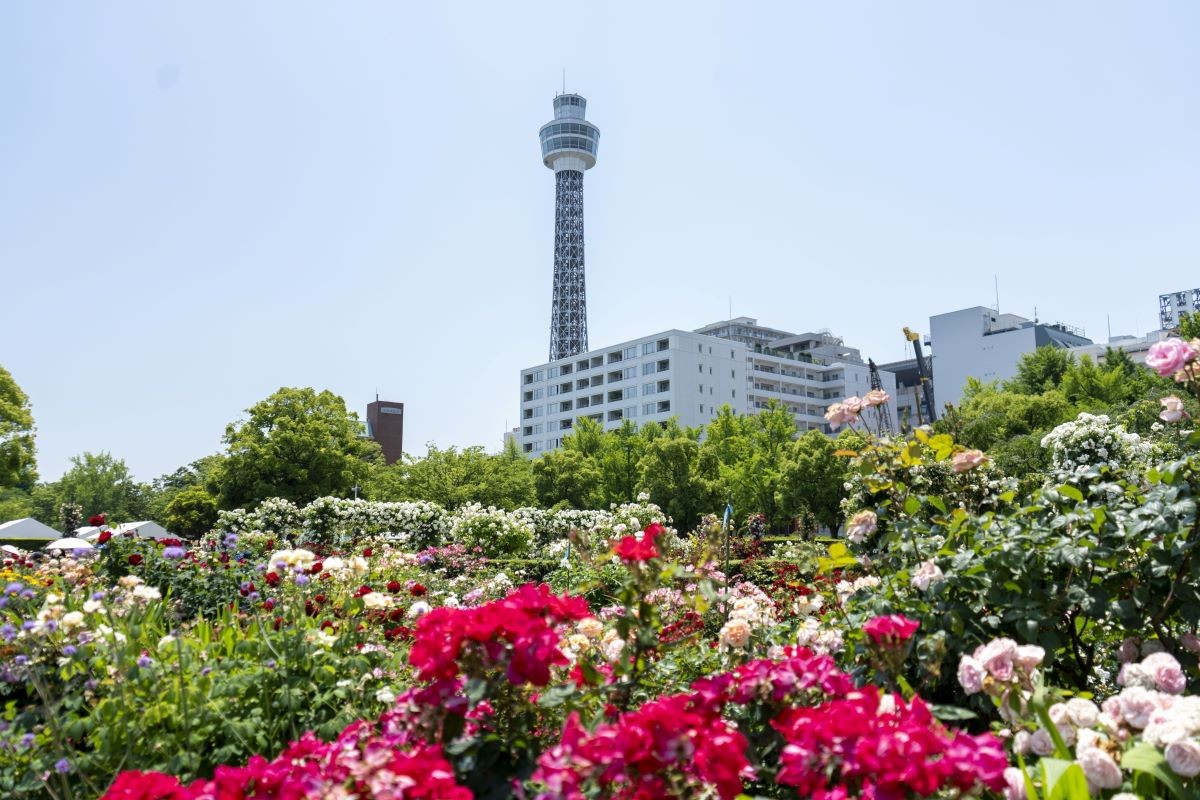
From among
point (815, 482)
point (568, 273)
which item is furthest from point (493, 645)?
point (568, 273)

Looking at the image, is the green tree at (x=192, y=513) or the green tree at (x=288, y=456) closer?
the green tree at (x=288, y=456)

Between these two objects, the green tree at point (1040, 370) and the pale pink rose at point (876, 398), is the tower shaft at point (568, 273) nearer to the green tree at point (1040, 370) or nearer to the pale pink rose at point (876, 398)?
the green tree at point (1040, 370)

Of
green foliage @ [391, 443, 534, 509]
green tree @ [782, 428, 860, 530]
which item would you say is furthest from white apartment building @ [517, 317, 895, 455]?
green tree @ [782, 428, 860, 530]

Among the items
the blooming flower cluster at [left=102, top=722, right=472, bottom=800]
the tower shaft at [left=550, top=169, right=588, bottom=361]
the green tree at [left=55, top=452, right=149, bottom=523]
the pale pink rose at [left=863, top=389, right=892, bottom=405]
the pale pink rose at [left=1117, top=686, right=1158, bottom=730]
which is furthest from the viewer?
the tower shaft at [left=550, top=169, right=588, bottom=361]

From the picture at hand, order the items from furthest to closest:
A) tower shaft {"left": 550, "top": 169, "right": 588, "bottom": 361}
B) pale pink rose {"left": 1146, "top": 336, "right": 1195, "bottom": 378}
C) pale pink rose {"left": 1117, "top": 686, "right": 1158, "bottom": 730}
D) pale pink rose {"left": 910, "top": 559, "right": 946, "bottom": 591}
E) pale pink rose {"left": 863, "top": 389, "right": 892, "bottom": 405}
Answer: tower shaft {"left": 550, "top": 169, "right": 588, "bottom": 361} → pale pink rose {"left": 863, "top": 389, "right": 892, "bottom": 405} → pale pink rose {"left": 910, "top": 559, "right": 946, "bottom": 591} → pale pink rose {"left": 1146, "top": 336, "right": 1195, "bottom": 378} → pale pink rose {"left": 1117, "top": 686, "right": 1158, "bottom": 730}

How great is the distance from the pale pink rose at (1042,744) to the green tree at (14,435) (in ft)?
120

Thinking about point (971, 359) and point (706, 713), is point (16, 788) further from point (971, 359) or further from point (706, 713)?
point (971, 359)

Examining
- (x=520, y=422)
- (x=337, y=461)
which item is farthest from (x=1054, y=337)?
(x=337, y=461)

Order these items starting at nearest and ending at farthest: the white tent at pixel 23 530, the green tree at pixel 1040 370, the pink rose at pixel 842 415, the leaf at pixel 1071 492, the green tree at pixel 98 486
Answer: the leaf at pixel 1071 492 < the pink rose at pixel 842 415 < the white tent at pixel 23 530 < the green tree at pixel 1040 370 < the green tree at pixel 98 486

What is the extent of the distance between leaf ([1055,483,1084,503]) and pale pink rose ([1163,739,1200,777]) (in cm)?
146

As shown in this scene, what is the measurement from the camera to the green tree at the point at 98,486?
2223 inches

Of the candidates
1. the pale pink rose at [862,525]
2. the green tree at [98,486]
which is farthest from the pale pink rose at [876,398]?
the green tree at [98,486]

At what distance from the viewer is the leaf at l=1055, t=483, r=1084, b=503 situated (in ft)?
11.7

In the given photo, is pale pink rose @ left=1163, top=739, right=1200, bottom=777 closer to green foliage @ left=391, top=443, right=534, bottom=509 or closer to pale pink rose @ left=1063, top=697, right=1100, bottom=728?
pale pink rose @ left=1063, top=697, right=1100, bottom=728
